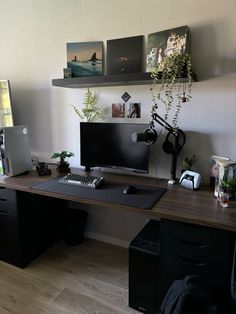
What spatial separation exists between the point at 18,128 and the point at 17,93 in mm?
683

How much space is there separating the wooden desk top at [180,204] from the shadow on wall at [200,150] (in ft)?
0.54

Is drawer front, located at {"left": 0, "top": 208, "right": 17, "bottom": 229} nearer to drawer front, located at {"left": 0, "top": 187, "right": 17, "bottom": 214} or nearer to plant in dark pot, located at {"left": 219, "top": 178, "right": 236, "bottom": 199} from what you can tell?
drawer front, located at {"left": 0, "top": 187, "right": 17, "bottom": 214}

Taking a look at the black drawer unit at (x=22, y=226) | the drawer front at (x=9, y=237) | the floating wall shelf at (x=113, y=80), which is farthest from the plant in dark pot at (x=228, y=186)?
the drawer front at (x=9, y=237)

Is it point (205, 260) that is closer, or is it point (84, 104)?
point (205, 260)

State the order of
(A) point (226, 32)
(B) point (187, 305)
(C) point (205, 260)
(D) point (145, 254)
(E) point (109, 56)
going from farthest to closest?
(E) point (109, 56), (A) point (226, 32), (D) point (145, 254), (C) point (205, 260), (B) point (187, 305)

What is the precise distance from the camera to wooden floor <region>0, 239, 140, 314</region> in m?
1.67

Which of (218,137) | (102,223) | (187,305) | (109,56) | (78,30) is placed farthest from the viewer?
(102,223)

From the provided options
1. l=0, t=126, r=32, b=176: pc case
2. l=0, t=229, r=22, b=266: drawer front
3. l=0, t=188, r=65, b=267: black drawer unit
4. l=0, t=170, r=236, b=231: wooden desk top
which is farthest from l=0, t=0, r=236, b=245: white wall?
l=0, t=229, r=22, b=266: drawer front

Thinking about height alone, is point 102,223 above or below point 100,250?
above

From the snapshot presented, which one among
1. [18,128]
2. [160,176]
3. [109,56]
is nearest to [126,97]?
[109,56]

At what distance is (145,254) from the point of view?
1514 mm

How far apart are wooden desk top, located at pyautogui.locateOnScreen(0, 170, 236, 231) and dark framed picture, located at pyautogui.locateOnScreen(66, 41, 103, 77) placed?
958 millimetres

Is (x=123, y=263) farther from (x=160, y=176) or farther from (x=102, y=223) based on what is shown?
(x=160, y=176)

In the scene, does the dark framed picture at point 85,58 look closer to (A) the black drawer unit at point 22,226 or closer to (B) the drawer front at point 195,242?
(A) the black drawer unit at point 22,226
